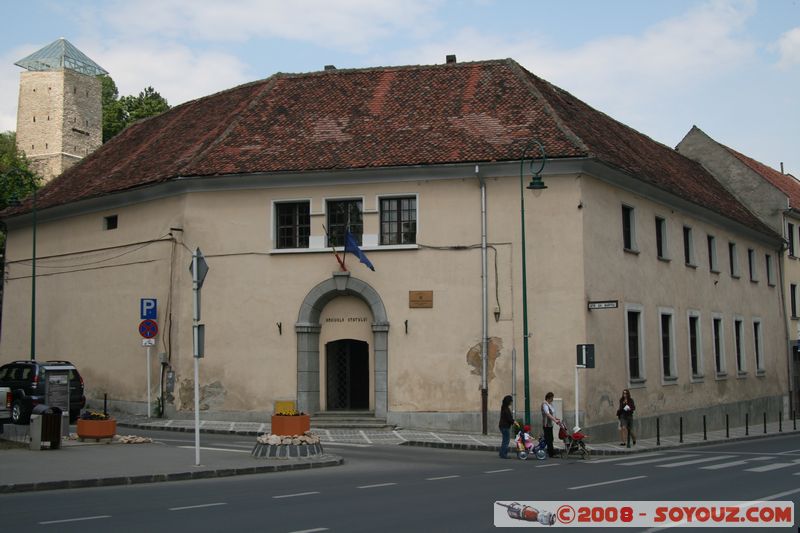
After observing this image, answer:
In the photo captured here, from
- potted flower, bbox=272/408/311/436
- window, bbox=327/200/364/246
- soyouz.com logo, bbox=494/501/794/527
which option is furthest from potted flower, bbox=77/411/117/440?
soyouz.com logo, bbox=494/501/794/527

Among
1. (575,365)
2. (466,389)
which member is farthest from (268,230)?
(575,365)

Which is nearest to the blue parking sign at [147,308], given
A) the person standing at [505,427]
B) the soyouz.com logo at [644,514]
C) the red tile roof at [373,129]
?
the red tile roof at [373,129]

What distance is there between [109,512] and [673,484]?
9124 mm

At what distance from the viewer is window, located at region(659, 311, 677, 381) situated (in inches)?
1323

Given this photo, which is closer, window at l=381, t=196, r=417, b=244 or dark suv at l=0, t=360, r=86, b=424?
dark suv at l=0, t=360, r=86, b=424

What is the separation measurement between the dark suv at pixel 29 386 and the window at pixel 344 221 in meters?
8.74

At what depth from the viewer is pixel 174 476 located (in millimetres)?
16422

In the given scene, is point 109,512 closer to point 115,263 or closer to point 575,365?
point 575,365

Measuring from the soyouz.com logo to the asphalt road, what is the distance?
0.41 metres

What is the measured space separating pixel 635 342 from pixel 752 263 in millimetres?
15899

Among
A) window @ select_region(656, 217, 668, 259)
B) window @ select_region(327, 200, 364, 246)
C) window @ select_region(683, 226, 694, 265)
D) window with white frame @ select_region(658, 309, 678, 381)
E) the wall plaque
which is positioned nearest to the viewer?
the wall plaque

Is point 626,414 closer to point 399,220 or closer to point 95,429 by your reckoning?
point 399,220

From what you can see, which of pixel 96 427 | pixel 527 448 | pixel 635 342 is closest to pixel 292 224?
pixel 96 427

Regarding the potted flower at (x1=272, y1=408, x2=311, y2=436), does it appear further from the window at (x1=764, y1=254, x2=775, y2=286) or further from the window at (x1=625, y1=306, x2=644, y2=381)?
the window at (x1=764, y1=254, x2=775, y2=286)
